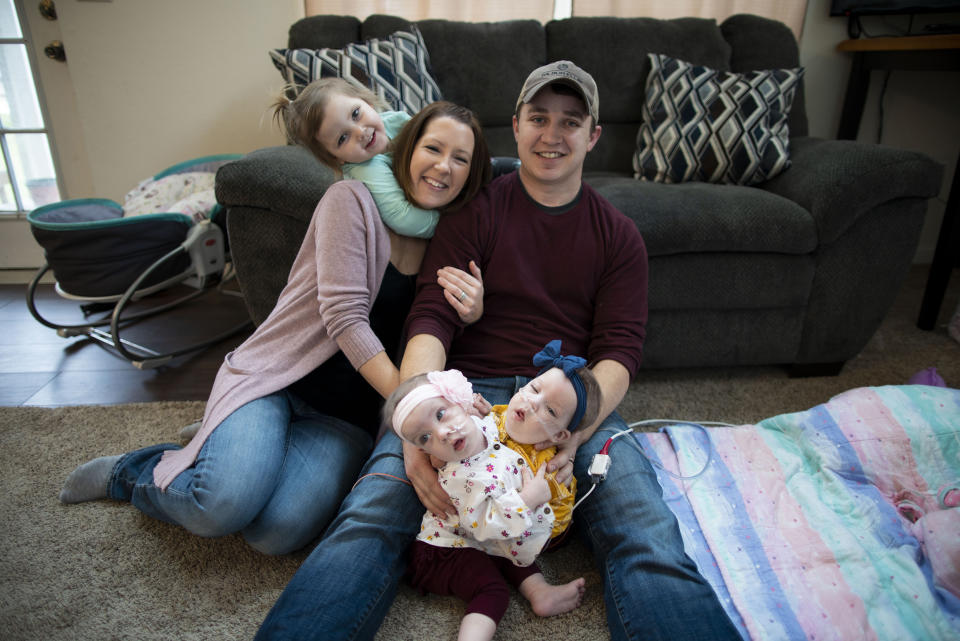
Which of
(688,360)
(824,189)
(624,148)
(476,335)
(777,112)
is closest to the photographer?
(476,335)

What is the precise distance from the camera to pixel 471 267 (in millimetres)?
1187

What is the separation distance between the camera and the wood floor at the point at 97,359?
1.70 meters

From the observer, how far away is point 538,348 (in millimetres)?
1208

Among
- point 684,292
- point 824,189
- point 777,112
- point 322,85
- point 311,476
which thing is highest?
point 322,85

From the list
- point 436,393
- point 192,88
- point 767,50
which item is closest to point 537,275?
point 436,393

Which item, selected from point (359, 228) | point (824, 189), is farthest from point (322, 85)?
point (824, 189)

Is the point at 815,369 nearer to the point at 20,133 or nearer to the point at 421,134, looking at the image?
the point at 421,134

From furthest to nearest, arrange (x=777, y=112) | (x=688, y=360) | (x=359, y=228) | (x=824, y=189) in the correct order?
(x=777, y=112)
(x=688, y=360)
(x=824, y=189)
(x=359, y=228)

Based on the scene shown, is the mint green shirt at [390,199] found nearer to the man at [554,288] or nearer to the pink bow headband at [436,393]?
the man at [554,288]

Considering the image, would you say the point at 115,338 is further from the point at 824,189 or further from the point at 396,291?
the point at 824,189

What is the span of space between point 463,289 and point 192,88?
6.56 feet

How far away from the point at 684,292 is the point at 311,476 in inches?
44.2

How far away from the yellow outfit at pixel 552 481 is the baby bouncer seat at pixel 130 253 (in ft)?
4.37

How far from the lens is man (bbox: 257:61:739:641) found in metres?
0.89
